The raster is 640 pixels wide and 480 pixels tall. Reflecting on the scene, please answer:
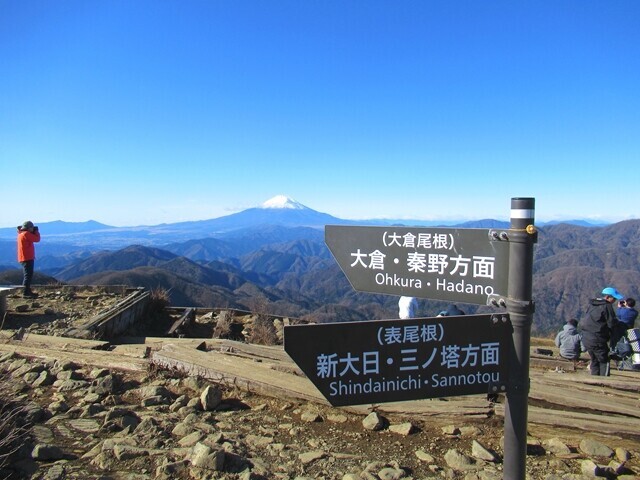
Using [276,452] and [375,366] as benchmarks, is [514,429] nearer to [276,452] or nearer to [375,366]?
[375,366]

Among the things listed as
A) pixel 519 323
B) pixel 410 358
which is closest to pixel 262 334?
pixel 410 358

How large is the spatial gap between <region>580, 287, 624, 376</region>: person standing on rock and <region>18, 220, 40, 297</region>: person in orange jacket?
13291mm

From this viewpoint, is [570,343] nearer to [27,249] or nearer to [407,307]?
[407,307]

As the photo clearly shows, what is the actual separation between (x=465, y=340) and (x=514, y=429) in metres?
0.47

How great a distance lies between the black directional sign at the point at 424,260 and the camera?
2191 mm

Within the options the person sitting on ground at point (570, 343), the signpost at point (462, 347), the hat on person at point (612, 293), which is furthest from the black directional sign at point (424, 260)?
the person sitting on ground at point (570, 343)

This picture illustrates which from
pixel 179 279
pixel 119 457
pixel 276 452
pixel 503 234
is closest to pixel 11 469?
pixel 119 457

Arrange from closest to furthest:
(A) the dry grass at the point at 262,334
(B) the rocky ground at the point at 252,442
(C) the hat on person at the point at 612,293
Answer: (B) the rocky ground at the point at 252,442, (C) the hat on person at the point at 612,293, (A) the dry grass at the point at 262,334

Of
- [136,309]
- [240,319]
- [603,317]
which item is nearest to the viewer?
[603,317]

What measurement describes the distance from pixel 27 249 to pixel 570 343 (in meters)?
13.9

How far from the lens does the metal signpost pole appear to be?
6.61 feet

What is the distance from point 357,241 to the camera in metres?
2.71

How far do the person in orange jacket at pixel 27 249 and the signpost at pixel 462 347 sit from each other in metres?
12.7

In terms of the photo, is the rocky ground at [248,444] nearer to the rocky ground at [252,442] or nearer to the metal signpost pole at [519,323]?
the rocky ground at [252,442]
